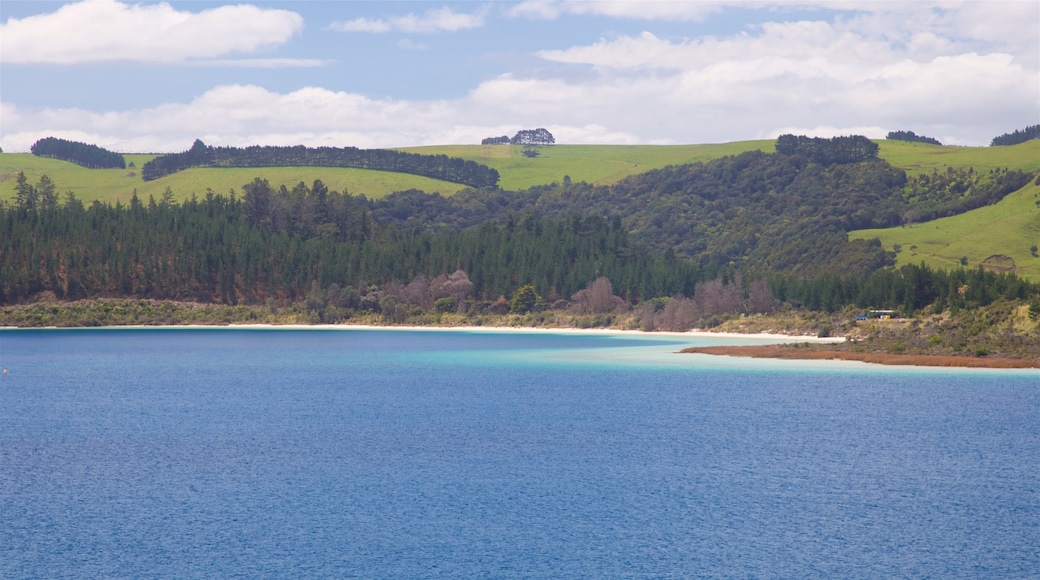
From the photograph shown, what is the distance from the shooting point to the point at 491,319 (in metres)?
160

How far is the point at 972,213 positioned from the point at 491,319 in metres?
93.8

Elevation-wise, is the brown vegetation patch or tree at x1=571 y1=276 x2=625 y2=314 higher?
tree at x1=571 y1=276 x2=625 y2=314

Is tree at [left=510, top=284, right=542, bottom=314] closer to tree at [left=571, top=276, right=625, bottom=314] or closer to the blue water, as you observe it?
tree at [left=571, top=276, right=625, bottom=314]

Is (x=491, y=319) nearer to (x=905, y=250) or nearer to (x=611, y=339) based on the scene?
(x=611, y=339)

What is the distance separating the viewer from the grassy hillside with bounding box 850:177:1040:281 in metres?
161

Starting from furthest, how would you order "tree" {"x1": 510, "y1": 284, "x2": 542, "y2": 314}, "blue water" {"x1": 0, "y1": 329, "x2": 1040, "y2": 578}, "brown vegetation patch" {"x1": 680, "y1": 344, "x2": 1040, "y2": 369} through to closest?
"tree" {"x1": 510, "y1": 284, "x2": 542, "y2": 314}, "brown vegetation patch" {"x1": 680, "y1": 344, "x2": 1040, "y2": 369}, "blue water" {"x1": 0, "y1": 329, "x2": 1040, "y2": 578}

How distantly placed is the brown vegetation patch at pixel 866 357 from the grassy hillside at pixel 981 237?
7052 cm

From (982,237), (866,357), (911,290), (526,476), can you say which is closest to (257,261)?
(911,290)

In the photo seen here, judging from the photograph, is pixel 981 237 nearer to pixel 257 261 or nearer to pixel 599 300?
pixel 599 300

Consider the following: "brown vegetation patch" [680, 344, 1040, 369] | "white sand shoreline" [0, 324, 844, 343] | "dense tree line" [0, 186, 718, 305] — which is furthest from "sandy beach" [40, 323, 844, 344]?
"brown vegetation patch" [680, 344, 1040, 369]

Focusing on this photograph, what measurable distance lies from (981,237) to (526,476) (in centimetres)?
15242

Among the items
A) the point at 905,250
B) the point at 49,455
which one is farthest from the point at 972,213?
the point at 49,455

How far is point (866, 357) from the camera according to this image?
8688 cm

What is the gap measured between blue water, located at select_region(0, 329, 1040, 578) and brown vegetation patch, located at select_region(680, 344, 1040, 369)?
4.15 m
